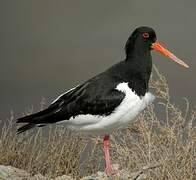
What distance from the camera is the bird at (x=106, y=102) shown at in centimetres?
903

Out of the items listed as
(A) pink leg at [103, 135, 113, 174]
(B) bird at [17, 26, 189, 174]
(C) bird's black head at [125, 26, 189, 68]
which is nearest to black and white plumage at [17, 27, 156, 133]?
(B) bird at [17, 26, 189, 174]

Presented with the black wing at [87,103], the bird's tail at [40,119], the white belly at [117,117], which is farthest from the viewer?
the bird's tail at [40,119]

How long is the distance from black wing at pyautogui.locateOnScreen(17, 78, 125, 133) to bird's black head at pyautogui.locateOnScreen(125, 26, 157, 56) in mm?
990

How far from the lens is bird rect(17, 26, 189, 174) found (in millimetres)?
9031

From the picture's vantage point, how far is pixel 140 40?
996 centimetres

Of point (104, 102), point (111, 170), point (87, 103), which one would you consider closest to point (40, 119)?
point (87, 103)

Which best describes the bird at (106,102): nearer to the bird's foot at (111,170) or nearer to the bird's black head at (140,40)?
the bird's foot at (111,170)

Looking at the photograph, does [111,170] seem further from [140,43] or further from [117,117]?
[140,43]

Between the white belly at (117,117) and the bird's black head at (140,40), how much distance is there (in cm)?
98

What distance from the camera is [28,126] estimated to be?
31.0 ft

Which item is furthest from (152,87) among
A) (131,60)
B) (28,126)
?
(28,126)

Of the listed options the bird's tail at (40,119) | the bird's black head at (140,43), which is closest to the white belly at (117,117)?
the bird's tail at (40,119)

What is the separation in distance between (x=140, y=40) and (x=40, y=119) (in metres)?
2.09

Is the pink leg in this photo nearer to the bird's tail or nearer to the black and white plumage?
the black and white plumage
